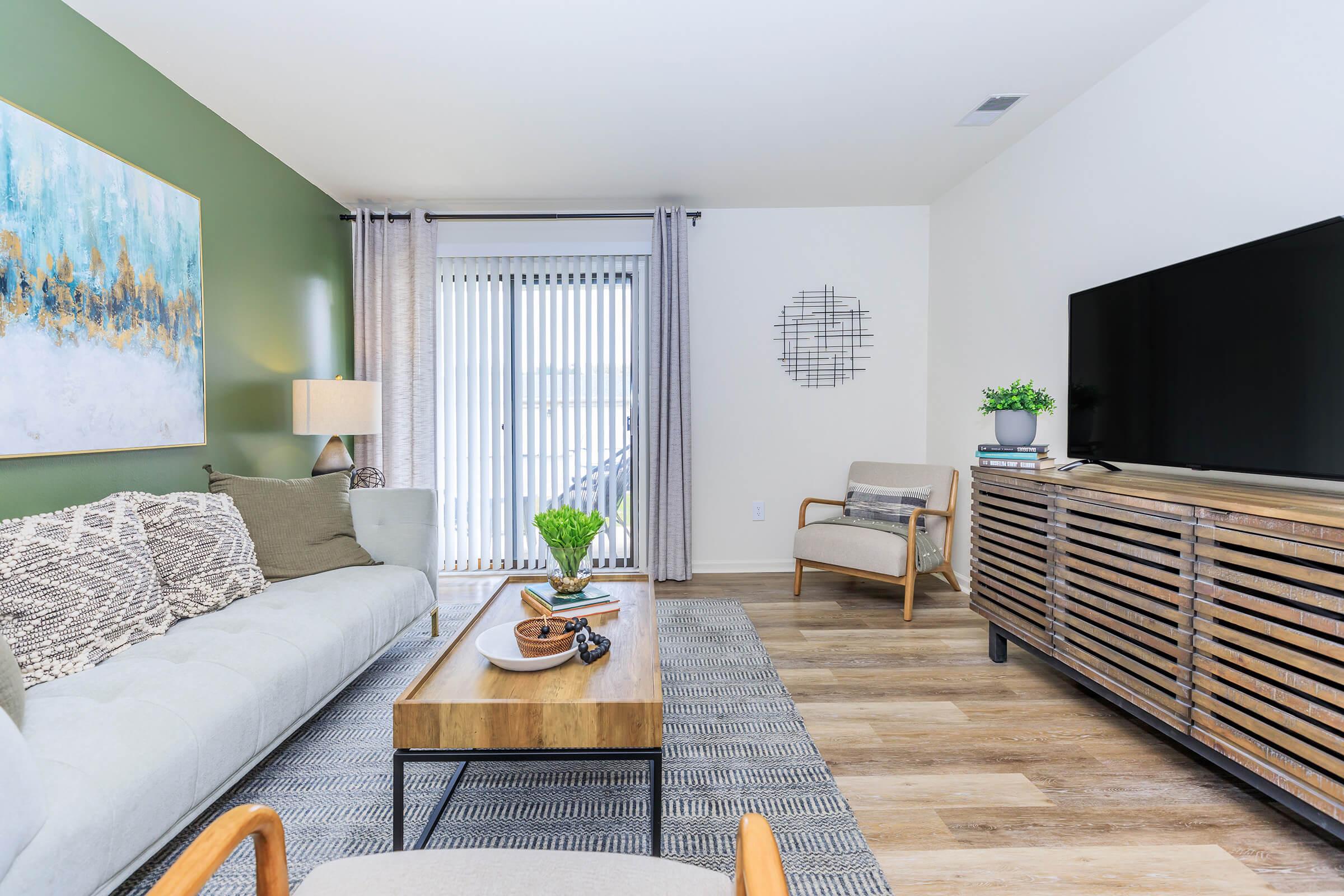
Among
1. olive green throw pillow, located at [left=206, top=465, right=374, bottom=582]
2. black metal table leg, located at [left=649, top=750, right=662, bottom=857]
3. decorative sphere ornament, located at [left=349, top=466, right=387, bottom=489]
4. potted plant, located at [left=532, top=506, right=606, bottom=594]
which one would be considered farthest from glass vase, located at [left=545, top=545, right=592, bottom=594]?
decorative sphere ornament, located at [left=349, top=466, right=387, bottom=489]

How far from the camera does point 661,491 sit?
4.39 m

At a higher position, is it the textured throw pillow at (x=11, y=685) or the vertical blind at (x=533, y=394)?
the vertical blind at (x=533, y=394)

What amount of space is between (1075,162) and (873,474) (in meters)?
2.00

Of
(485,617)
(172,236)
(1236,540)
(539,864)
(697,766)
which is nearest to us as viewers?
(539,864)

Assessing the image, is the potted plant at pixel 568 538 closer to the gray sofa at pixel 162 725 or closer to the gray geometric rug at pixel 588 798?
the gray geometric rug at pixel 588 798

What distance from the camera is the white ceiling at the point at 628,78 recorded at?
2334 mm

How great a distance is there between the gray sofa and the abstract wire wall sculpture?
3066mm

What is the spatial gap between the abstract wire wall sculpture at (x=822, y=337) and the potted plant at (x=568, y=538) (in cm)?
263

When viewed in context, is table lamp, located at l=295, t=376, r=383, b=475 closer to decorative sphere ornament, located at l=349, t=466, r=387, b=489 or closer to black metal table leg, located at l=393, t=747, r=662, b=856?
decorative sphere ornament, located at l=349, t=466, r=387, b=489

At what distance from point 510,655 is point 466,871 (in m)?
0.86

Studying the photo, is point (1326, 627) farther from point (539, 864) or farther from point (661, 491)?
point (661, 491)

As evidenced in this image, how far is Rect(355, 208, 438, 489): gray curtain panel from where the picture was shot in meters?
4.32

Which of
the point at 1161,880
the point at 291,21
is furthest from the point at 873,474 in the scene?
the point at 291,21

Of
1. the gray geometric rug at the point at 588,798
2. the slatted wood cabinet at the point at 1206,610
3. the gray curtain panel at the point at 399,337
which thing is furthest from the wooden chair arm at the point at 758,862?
the gray curtain panel at the point at 399,337
